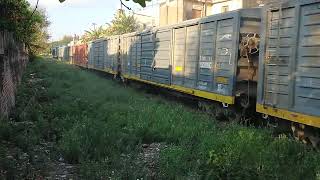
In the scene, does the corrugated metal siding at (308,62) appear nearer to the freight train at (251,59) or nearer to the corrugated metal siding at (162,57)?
the freight train at (251,59)

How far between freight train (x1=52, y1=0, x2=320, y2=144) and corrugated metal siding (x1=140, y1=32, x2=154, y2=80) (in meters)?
0.04

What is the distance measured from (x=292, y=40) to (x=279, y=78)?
34.1 inches

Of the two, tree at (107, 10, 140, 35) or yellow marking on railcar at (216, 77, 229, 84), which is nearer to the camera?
yellow marking on railcar at (216, 77, 229, 84)

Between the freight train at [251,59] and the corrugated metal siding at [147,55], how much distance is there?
0.04m

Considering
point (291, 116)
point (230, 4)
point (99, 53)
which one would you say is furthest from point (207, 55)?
point (230, 4)

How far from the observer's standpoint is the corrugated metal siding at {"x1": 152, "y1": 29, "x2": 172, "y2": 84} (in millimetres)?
16516

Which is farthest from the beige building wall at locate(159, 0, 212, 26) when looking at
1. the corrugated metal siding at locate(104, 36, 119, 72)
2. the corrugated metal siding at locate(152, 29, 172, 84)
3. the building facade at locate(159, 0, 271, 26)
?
the corrugated metal siding at locate(152, 29, 172, 84)

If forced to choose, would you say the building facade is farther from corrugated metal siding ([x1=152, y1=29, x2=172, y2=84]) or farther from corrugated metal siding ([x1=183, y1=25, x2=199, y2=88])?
corrugated metal siding ([x1=183, y1=25, x2=199, y2=88])

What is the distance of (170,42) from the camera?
1627cm

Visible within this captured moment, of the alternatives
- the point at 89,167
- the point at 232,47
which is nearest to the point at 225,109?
the point at 232,47

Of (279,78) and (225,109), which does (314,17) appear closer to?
(279,78)

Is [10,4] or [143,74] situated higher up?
[10,4]

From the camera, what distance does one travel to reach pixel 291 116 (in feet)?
28.1

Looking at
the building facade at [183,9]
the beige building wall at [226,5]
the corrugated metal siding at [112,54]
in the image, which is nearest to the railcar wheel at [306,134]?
the corrugated metal siding at [112,54]
